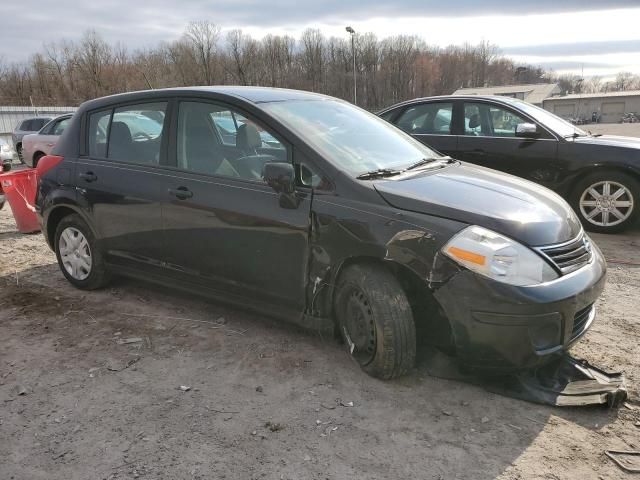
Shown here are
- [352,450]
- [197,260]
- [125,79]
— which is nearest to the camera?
[352,450]

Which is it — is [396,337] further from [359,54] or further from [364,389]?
[359,54]

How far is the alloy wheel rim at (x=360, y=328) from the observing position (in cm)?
311

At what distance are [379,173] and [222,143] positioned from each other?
1232mm

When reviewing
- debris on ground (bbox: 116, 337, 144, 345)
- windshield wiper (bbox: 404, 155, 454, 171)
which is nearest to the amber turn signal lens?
windshield wiper (bbox: 404, 155, 454, 171)

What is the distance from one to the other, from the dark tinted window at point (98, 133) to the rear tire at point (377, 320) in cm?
263

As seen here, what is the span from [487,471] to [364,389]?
877 mm

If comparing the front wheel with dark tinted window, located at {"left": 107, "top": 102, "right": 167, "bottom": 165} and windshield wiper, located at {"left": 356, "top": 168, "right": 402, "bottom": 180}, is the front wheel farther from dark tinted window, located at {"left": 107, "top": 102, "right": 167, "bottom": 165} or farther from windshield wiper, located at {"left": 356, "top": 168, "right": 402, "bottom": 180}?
dark tinted window, located at {"left": 107, "top": 102, "right": 167, "bottom": 165}

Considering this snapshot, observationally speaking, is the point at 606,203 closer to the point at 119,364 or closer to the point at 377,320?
the point at 377,320

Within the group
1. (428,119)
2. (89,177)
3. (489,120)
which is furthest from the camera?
(428,119)

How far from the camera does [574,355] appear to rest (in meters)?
3.43

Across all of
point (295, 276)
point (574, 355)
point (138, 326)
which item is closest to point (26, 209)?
point (138, 326)

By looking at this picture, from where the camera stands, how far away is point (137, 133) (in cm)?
432

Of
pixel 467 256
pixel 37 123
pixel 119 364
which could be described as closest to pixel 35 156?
pixel 37 123

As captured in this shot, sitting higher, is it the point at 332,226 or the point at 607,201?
the point at 332,226
